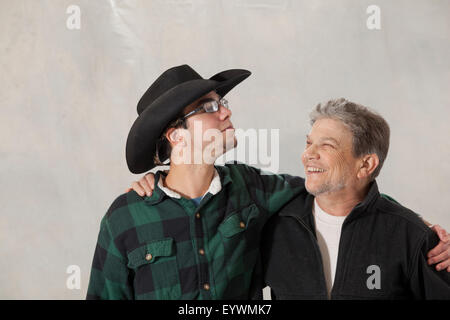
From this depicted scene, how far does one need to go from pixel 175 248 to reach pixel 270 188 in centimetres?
56

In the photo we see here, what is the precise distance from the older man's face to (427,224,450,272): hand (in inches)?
17.5

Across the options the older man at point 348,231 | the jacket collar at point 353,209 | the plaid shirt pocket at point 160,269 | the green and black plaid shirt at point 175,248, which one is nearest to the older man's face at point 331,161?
the older man at point 348,231

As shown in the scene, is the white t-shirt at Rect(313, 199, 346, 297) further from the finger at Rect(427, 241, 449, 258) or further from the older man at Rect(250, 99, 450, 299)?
the finger at Rect(427, 241, 449, 258)

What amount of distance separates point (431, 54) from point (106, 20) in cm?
245

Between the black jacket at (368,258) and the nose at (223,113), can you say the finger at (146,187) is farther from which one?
the black jacket at (368,258)

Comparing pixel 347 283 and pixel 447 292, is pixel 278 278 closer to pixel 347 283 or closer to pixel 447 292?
pixel 347 283

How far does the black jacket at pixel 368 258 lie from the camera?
2152 millimetres

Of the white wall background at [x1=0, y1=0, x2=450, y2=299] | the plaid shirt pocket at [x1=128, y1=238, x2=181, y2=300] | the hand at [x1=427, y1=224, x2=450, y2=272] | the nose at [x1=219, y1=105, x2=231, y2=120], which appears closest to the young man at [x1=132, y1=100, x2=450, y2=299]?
the hand at [x1=427, y1=224, x2=450, y2=272]

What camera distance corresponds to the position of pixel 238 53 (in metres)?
3.70

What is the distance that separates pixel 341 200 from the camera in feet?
7.59

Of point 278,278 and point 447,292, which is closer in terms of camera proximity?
point 447,292

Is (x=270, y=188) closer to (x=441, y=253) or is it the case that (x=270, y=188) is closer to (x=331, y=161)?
(x=331, y=161)

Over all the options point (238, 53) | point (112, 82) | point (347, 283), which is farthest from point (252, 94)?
point (347, 283)

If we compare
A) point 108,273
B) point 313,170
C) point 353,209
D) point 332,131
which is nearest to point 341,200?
point 353,209
